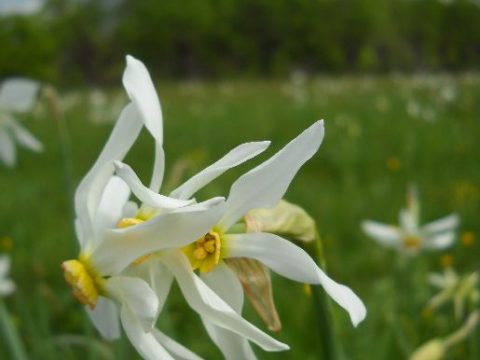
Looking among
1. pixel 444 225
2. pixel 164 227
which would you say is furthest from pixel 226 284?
pixel 444 225

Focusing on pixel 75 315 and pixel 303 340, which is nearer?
pixel 303 340

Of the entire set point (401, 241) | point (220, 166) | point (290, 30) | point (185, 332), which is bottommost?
Result: point (185, 332)

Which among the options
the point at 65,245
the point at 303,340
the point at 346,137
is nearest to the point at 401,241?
the point at 303,340

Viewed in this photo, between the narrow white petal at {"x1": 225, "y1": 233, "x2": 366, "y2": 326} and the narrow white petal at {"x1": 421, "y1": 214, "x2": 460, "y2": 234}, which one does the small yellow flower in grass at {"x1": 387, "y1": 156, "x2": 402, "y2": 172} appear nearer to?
the narrow white petal at {"x1": 421, "y1": 214, "x2": 460, "y2": 234}

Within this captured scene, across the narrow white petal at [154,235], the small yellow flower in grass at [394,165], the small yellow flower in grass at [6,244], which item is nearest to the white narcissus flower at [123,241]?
the narrow white petal at [154,235]

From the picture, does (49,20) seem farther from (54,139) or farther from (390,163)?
(390,163)

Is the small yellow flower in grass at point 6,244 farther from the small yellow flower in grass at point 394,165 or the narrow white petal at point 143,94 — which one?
the narrow white petal at point 143,94

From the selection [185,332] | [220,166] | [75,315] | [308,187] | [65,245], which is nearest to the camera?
[220,166]

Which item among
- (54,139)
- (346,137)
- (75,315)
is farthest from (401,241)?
(54,139)

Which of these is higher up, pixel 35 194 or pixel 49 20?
pixel 49 20

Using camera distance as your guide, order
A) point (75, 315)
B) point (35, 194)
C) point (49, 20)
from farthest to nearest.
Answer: point (49, 20) < point (35, 194) < point (75, 315)
